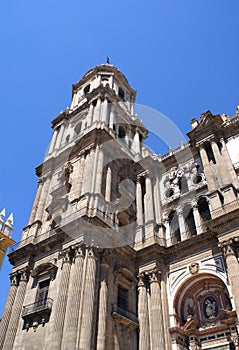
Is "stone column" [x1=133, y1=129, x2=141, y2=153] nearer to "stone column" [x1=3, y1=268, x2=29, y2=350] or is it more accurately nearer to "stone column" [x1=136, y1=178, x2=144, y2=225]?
"stone column" [x1=136, y1=178, x2=144, y2=225]

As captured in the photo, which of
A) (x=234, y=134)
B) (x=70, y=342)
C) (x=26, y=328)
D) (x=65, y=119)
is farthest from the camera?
(x=65, y=119)

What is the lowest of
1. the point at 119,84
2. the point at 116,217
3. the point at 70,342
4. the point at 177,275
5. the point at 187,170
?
the point at 70,342

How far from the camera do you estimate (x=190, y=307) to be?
2125 centimetres

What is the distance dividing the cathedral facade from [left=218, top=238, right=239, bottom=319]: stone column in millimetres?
57

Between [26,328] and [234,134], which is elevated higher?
[234,134]

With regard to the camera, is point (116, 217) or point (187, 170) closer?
point (116, 217)

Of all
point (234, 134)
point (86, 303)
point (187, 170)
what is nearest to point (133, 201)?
point (187, 170)

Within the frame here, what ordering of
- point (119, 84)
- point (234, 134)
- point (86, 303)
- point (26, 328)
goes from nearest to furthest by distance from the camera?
point (86, 303)
point (26, 328)
point (234, 134)
point (119, 84)

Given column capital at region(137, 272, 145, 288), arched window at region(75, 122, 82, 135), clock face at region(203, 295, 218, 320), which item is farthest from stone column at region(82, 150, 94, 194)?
clock face at region(203, 295, 218, 320)

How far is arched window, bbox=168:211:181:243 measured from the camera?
2490cm

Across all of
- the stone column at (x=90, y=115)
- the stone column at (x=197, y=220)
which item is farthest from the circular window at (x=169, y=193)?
the stone column at (x=90, y=115)

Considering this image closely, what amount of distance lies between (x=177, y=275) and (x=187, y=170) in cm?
955

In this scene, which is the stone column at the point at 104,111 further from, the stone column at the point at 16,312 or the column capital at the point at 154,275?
the stone column at the point at 16,312

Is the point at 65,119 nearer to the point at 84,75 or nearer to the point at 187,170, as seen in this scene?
the point at 84,75
